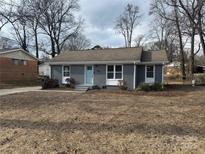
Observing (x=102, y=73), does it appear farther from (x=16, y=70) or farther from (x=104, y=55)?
(x=16, y=70)

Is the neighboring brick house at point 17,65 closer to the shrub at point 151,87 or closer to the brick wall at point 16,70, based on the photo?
the brick wall at point 16,70

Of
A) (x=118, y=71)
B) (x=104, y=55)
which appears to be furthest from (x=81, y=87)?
(x=104, y=55)

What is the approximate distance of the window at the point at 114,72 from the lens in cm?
2127

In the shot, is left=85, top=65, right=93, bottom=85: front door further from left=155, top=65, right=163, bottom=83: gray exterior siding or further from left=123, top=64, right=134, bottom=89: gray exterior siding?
left=155, top=65, right=163, bottom=83: gray exterior siding

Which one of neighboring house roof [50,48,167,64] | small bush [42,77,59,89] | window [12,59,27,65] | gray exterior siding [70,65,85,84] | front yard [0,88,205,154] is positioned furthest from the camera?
window [12,59,27,65]

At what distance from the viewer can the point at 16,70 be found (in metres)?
31.0

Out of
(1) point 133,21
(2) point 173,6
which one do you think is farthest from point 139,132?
(1) point 133,21

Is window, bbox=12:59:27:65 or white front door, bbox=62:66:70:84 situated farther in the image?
window, bbox=12:59:27:65

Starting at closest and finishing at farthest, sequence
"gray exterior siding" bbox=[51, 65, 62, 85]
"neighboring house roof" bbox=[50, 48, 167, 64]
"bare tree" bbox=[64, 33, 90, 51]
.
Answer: "neighboring house roof" bbox=[50, 48, 167, 64], "gray exterior siding" bbox=[51, 65, 62, 85], "bare tree" bbox=[64, 33, 90, 51]

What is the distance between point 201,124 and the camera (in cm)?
743

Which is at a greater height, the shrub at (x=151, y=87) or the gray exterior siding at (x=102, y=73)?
the gray exterior siding at (x=102, y=73)

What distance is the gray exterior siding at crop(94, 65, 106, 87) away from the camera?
2172cm

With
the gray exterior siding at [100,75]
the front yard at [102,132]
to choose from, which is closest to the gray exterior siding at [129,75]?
the gray exterior siding at [100,75]

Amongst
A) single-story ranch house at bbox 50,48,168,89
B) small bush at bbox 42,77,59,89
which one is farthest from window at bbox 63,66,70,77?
small bush at bbox 42,77,59,89
